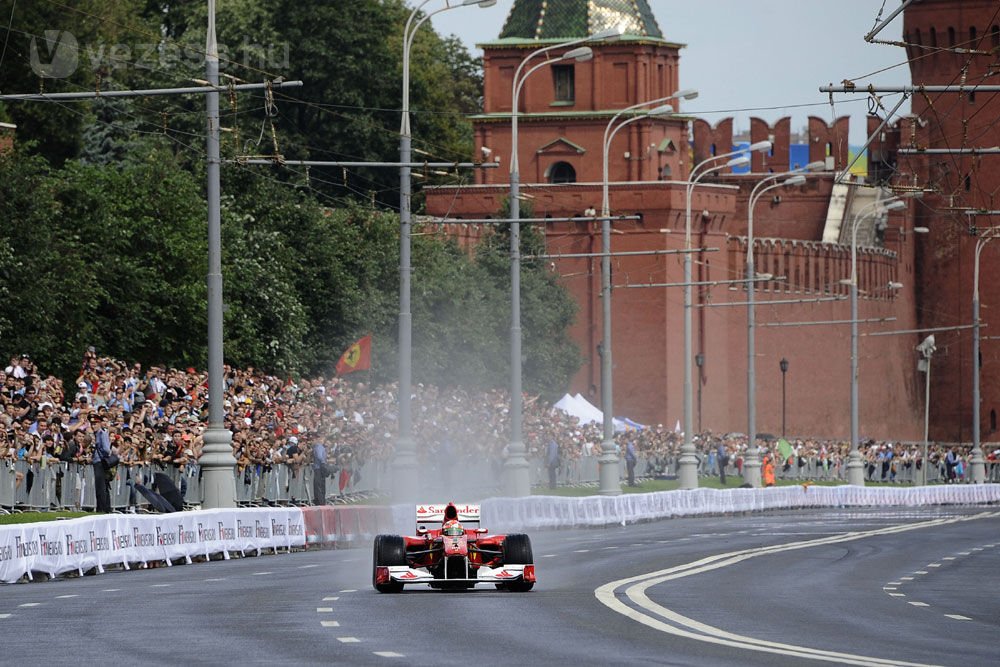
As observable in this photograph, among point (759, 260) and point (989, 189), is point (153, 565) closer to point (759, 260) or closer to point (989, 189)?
point (759, 260)

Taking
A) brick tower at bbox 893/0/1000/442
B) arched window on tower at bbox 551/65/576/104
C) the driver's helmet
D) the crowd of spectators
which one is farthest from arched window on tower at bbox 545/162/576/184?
the driver's helmet

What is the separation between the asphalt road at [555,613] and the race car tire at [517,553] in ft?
0.87

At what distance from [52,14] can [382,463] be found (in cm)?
2550

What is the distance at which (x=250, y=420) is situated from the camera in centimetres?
4328

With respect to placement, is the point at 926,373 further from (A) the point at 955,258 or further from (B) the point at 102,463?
(B) the point at 102,463

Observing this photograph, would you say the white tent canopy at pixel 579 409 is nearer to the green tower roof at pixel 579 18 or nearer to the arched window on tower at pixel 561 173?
the arched window on tower at pixel 561 173

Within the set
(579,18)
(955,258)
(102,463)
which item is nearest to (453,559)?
(102,463)

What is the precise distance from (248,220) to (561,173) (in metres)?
31.9

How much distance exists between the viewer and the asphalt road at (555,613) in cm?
1794

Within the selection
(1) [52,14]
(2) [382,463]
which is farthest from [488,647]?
(1) [52,14]

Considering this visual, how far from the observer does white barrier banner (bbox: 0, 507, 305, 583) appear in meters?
28.3

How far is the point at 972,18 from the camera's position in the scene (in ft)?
399

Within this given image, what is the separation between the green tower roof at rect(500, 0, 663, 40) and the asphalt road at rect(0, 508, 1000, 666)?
57.1 meters

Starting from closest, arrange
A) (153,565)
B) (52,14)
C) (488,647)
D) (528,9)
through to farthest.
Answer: (488,647), (153,565), (52,14), (528,9)
